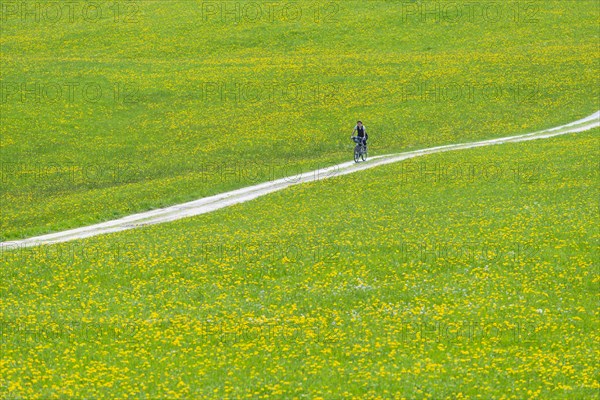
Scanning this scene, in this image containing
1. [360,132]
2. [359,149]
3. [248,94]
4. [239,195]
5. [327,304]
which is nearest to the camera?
[327,304]

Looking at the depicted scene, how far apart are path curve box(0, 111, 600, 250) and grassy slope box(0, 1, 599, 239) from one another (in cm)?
181

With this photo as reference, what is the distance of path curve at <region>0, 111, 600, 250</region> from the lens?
39875mm

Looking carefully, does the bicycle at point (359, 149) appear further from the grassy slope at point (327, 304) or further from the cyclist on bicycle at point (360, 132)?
the grassy slope at point (327, 304)

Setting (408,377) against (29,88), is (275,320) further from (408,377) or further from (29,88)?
(29,88)

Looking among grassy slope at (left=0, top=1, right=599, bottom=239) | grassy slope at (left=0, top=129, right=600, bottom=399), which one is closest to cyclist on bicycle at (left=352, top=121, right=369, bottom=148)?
grassy slope at (left=0, top=1, right=599, bottom=239)

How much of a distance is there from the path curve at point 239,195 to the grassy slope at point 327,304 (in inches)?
160

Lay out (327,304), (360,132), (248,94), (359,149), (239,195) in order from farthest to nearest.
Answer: (248,94), (359,149), (360,132), (239,195), (327,304)

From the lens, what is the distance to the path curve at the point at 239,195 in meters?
39.9

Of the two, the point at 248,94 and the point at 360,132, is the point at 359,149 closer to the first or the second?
the point at 360,132

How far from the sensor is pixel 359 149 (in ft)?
178

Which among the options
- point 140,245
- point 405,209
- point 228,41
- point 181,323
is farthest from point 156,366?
point 228,41

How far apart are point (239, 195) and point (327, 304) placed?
22338 mm

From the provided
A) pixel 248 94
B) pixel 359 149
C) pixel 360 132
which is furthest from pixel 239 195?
pixel 248 94

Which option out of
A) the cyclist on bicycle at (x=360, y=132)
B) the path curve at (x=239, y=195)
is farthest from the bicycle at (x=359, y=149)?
the path curve at (x=239, y=195)
